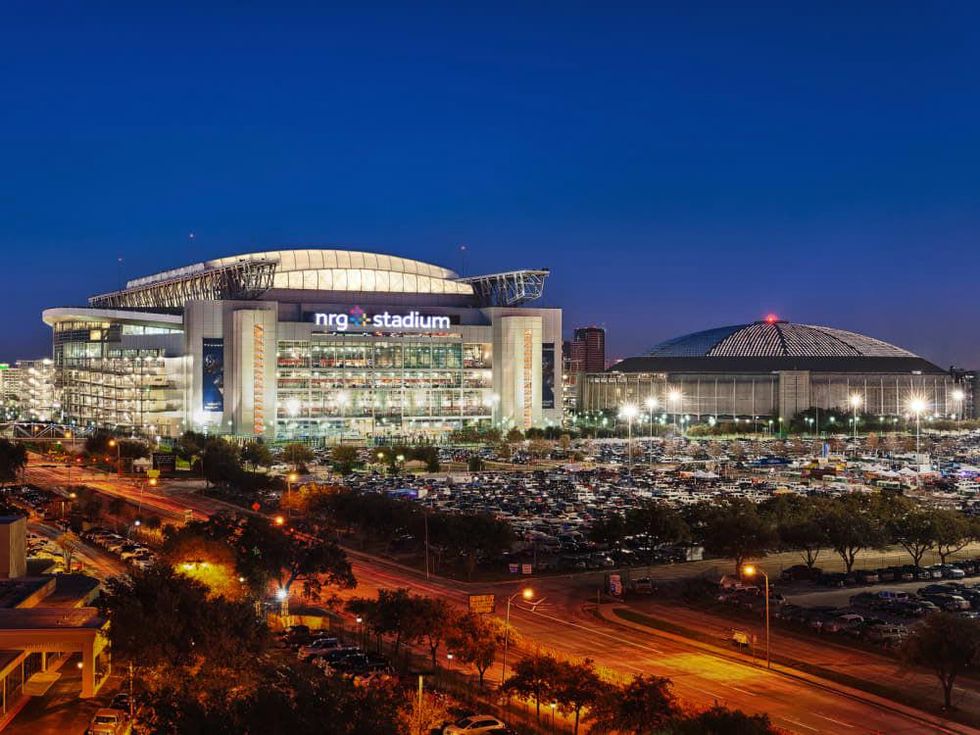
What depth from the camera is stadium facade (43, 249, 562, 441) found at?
122 meters

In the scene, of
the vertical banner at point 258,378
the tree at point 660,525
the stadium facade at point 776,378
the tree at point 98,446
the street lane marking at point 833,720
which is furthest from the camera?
the stadium facade at point 776,378

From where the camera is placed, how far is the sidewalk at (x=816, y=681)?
27.6 meters

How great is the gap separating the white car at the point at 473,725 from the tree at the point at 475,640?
11.1 ft

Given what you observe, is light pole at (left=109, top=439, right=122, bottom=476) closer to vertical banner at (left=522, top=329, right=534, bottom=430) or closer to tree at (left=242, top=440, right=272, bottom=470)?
tree at (left=242, top=440, right=272, bottom=470)

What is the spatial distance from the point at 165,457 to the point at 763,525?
46.8 m

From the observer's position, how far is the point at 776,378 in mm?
158500

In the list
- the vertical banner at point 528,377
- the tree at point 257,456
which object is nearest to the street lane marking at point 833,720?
the tree at point 257,456

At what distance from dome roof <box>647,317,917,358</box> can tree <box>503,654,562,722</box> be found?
15379 centimetres

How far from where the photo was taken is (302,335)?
126750mm

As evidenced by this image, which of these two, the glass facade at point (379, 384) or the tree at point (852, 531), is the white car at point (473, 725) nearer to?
the tree at point (852, 531)

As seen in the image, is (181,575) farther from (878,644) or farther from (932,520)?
(932,520)

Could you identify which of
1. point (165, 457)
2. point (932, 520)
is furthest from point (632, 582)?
point (165, 457)

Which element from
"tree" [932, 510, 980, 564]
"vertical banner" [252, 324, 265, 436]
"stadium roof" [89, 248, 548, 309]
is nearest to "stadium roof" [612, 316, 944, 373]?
"stadium roof" [89, 248, 548, 309]

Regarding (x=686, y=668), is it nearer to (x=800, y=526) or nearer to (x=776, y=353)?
(x=800, y=526)
